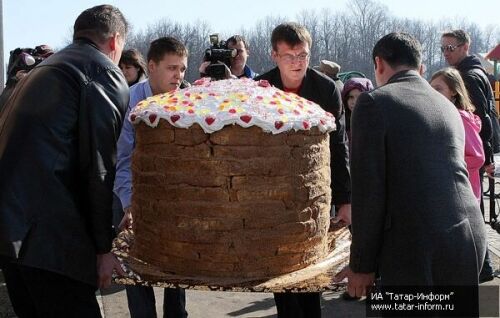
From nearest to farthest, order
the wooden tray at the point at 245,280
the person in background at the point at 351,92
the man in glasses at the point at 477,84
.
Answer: the wooden tray at the point at 245,280 < the person in background at the point at 351,92 < the man in glasses at the point at 477,84

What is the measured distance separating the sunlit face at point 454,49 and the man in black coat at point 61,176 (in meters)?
4.67

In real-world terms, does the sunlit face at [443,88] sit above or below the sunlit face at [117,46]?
below

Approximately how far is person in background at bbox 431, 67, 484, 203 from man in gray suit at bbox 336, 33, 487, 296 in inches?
97.7

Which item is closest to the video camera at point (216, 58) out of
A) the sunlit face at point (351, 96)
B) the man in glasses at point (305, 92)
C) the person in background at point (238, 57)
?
the man in glasses at point (305, 92)

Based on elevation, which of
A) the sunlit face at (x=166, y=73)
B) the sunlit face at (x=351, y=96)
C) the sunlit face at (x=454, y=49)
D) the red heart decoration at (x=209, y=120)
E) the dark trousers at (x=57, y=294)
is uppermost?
the sunlit face at (x=166, y=73)

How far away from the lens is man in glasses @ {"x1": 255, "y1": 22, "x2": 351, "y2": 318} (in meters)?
4.00

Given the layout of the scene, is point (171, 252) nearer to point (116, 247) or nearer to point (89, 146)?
point (116, 247)

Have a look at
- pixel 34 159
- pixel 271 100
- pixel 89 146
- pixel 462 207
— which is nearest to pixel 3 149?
pixel 34 159

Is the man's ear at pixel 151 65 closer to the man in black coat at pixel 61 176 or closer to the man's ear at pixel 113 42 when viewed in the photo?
the man's ear at pixel 113 42

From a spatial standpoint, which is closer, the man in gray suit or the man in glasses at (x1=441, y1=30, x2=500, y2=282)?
the man in gray suit

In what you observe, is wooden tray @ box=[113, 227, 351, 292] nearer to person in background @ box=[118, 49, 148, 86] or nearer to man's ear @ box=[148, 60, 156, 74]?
man's ear @ box=[148, 60, 156, 74]

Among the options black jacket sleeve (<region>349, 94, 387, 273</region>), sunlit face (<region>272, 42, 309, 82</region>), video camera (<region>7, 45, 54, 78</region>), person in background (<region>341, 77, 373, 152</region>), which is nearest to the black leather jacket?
black jacket sleeve (<region>349, 94, 387, 273</region>)

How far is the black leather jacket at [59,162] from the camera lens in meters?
2.67

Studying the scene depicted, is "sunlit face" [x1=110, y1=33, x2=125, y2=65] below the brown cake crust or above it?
above
